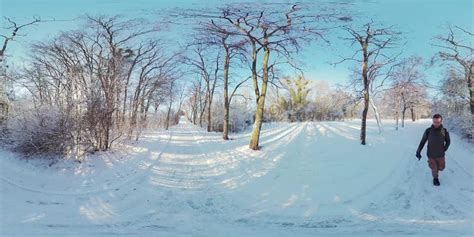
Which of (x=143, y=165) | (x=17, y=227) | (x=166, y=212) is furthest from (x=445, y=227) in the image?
(x=143, y=165)

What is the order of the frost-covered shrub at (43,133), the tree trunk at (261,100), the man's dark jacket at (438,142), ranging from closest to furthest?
1. the man's dark jacket at (438,142)
2. the frost-covered shrub at (43,133)
3. the tree trunk at (261,100)

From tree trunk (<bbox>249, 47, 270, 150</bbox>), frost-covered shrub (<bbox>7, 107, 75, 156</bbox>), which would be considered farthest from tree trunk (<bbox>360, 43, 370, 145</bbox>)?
frost-covered shrub (<bbox>7, 107, 75, 156</bbox>)

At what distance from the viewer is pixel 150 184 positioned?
882cm

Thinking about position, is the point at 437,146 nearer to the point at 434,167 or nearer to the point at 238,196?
the point at 434,167

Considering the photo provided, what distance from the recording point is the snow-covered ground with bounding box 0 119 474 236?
6.25 meters

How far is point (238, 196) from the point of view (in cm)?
800

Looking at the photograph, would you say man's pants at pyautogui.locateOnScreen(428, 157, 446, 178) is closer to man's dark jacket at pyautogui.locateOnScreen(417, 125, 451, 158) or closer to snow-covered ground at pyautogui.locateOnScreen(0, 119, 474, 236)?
man's dark jacket at pyautogui.locateOnScreen(417, 125, 451, 158)

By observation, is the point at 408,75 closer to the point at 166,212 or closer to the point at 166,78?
the point at 166,78

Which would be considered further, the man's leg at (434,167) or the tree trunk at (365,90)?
the tree trunk at (365,90)

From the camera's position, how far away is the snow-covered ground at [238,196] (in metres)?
6.25

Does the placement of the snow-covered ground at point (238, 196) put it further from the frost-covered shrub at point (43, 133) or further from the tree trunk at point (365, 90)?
the tree trunk at point (365, 90)

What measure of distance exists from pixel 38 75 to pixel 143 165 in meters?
14.4

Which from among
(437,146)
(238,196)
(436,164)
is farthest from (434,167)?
(238,196)

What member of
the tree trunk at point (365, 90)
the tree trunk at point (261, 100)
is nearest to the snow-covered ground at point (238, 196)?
the tree trunk at point (261, 100)
